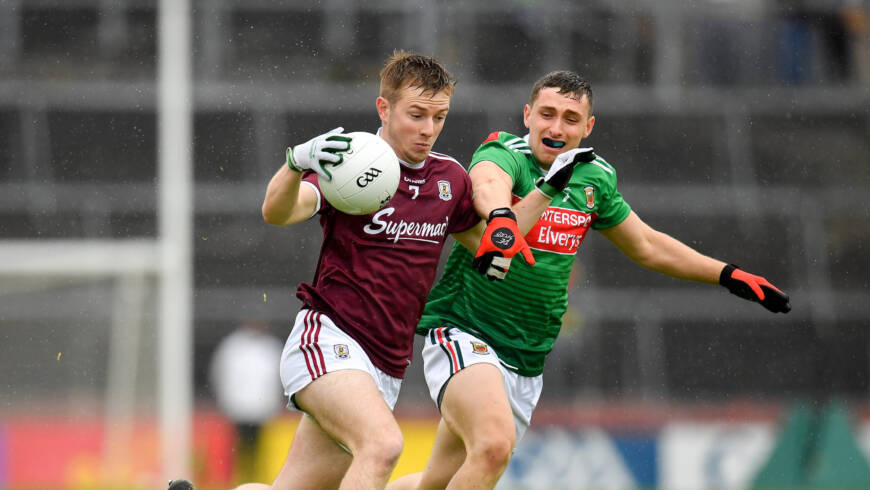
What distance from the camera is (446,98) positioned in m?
5.02

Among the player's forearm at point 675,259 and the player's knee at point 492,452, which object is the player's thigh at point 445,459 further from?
the player's forearm at point 675,259

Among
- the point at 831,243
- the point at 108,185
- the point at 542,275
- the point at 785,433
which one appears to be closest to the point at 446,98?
the point at 542,275

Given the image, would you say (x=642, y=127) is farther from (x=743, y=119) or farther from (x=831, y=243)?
(x=831, y=243)

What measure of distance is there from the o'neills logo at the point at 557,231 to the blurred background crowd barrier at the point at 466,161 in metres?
5.91

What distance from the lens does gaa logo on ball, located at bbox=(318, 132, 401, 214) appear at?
4.63 meters

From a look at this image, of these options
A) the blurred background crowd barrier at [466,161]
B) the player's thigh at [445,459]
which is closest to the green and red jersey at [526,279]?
the player's thigh at [445,459]

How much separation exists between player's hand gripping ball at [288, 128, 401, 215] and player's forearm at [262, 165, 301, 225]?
0.32 feet

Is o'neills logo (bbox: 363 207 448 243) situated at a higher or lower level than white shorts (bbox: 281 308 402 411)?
higher

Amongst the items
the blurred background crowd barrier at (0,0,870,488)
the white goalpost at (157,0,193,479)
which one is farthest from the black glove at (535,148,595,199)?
the blurred background crowd barrier at (0,0,870,488)

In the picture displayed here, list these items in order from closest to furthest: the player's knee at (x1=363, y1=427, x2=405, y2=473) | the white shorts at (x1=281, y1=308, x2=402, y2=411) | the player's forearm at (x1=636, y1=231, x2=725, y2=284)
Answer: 1. the player's knee at (x1=363, y1=427, x2=405, y2=473)
2. the white shorts at (x1=281, y1=308, x2=402, y2=411)
3. the player's forearm at (x1=636, y1=231, x2=725, y2=284)

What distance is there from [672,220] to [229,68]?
5.95m

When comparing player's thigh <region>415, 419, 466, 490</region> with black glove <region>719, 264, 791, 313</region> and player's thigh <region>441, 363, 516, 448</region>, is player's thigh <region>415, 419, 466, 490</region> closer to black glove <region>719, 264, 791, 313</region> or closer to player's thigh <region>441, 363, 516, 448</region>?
player's thigh <region>441, 363, 516, 448</region>

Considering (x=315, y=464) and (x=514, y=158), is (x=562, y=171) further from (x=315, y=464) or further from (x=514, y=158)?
(x=315, y=464)

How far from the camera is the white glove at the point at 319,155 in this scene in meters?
4.56
